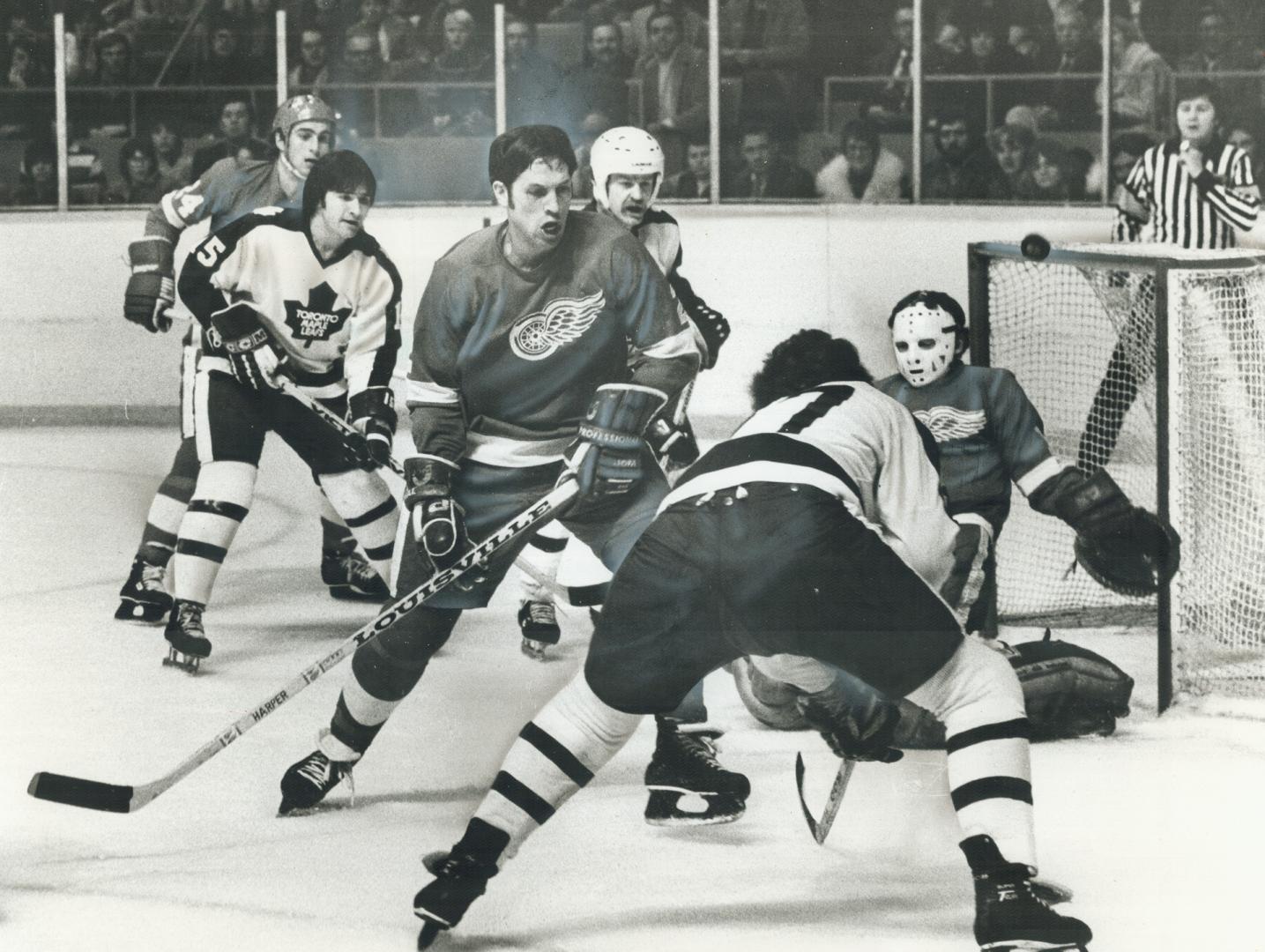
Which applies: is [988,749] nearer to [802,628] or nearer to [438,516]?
[802,628]

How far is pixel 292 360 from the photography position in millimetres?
2492

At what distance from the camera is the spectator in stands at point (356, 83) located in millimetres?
2428

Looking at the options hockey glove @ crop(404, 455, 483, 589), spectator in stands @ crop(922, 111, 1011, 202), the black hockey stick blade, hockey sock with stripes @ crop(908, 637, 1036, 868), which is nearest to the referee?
spectator in stands @ crop(922, 111, 1011, 202)

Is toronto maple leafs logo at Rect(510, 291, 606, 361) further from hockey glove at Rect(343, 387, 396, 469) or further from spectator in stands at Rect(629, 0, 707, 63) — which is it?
spectator in stands at Rect(629, 0, 707, 63)

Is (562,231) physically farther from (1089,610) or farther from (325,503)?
(1089,610)

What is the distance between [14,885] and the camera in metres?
2.34

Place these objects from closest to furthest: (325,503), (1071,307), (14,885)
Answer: (14,885) < (325,503) < (1071,307)

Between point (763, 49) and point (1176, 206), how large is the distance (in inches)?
28.0

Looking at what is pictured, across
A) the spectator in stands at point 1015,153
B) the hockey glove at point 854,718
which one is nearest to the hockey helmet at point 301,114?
the spectator in stands at point 1015,153

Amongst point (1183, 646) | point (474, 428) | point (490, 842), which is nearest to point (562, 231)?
point (474, 428)

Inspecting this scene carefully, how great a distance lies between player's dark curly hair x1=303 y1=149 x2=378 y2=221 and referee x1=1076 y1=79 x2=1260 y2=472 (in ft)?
3.95

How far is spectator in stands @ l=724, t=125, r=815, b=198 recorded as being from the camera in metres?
2.45

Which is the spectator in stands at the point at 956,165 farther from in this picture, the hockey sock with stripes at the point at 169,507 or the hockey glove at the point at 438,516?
the hockey sock with stripes at the point at 169,507

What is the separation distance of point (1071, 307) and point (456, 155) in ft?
3.51
